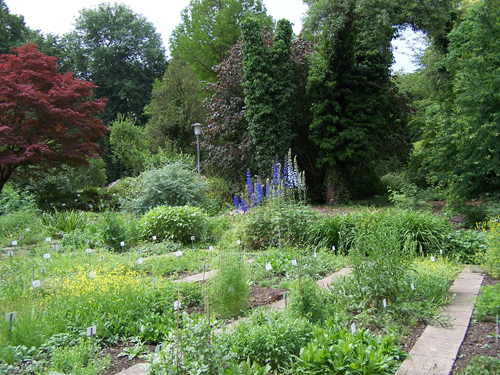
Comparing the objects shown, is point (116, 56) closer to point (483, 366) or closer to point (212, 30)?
point (212, 30)

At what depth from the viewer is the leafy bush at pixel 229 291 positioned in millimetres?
3600

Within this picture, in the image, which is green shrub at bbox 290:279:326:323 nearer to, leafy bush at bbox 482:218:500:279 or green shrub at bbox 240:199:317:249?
leafy bush at bbox 482:218:500:279

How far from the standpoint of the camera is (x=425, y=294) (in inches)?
150

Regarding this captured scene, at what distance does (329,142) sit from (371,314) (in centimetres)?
855

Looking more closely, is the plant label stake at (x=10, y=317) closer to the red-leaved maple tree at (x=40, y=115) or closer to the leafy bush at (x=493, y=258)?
the leafy bush at (x=493, y=258)

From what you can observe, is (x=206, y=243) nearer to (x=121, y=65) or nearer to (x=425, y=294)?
(x=425, y=294)

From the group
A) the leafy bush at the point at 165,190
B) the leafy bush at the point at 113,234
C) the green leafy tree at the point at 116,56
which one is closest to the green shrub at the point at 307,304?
the leafy bush at the point at 113,234

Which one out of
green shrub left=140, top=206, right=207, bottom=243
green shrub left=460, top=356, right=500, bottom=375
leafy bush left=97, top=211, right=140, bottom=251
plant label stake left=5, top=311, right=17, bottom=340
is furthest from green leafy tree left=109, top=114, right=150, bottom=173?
green shrub left=460, top=356, right=500, bottom=375

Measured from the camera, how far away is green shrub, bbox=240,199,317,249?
664 cm

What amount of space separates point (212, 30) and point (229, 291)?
2227cm

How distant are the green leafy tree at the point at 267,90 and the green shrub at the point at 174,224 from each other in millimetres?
4742

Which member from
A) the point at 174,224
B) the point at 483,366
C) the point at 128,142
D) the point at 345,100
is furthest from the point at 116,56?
the point at 483,366

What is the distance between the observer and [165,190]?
929 cm

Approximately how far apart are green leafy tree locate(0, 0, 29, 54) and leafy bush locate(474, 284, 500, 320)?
23359mm
